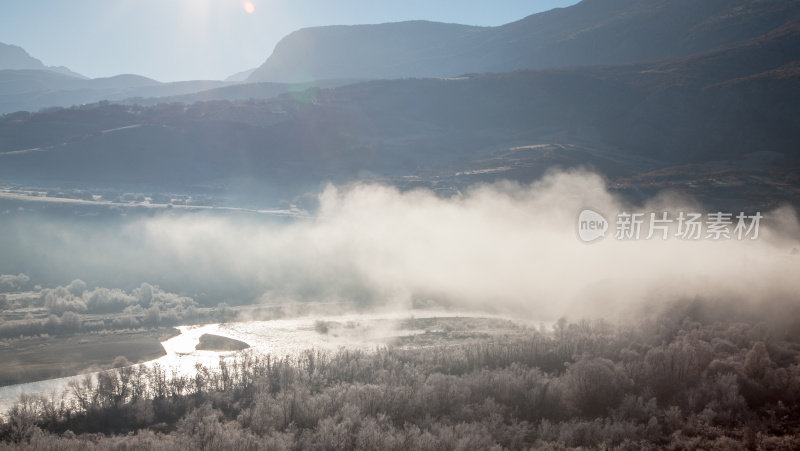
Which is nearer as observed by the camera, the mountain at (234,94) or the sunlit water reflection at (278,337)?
the sunlit water reflection at (278,337)

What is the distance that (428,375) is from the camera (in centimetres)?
1606

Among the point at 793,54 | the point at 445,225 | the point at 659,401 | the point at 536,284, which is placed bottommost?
the point at 659,401

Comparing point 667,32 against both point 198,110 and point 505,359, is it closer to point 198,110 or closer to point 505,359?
point 198,110

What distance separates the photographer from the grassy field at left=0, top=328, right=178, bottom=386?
18.5m

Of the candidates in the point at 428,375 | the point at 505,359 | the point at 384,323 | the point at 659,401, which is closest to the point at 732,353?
the point at 659,401

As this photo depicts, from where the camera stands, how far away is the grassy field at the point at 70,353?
1853 centimetres

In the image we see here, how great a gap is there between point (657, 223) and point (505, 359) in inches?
1007

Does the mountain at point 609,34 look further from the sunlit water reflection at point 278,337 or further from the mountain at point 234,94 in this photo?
the sunlit water reflection at point 278,337

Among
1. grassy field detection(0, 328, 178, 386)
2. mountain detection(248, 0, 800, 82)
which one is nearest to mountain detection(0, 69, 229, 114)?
mountain detection(248, 0, 800, 82)

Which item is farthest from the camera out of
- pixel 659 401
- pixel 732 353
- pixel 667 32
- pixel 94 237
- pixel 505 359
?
pixel 667 32

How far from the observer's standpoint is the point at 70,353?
20641mm

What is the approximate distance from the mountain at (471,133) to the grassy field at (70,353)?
38762 mm

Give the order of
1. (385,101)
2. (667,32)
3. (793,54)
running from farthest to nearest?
(667,32)
(385,101)
(793,54)

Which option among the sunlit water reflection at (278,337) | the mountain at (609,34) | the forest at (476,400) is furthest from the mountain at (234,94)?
the forest at (476,400)
